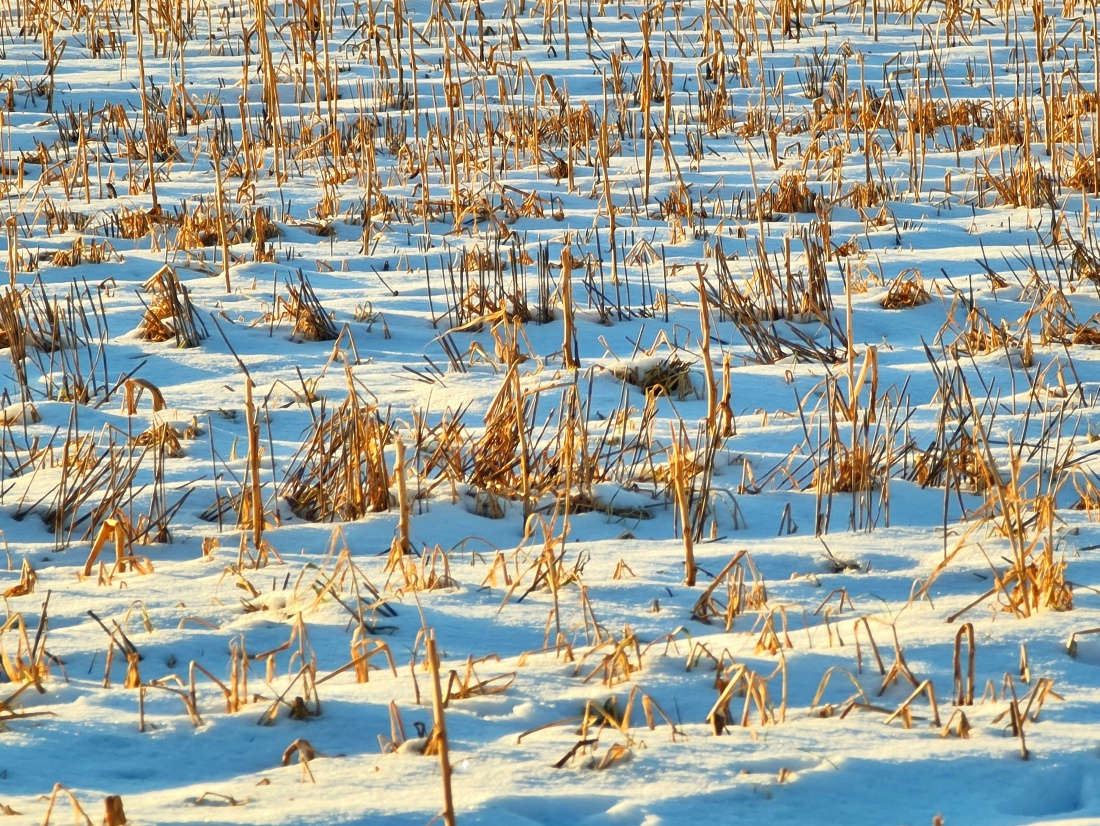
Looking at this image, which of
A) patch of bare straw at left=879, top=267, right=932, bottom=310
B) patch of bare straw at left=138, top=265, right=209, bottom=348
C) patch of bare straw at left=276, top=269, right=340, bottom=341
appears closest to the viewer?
patch of bare straw at left=138, top=265, right=209, bottom=348

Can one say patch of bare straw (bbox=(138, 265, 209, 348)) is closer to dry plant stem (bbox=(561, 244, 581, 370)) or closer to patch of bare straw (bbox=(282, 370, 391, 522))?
dry plant stem (bbox=(561, 244, 581, 370))

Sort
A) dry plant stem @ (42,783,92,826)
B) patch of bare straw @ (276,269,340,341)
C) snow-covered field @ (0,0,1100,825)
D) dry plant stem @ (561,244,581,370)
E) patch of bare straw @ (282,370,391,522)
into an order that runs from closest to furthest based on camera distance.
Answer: dry plant stem @ (42,783,92,826) < snow-covered field @ (0,0,1100,825) < patch of bare straw @ (282,370,391,522) < dry plant stem @ (561,244,581,370) < patch of bare straw @ (276,269,340,341)

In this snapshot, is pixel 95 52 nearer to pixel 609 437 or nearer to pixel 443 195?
pixel 443 195

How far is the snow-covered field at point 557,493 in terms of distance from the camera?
1.70 meters

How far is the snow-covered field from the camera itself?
66.8 inches

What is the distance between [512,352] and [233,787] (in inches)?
88.1

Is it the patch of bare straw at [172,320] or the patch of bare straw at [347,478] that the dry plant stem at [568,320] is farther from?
the patch of bare straw at [172,320]

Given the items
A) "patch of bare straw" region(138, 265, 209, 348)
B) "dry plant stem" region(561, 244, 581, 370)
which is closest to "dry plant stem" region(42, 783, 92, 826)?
"dry plant stem" region(561, 244, 581, 370)

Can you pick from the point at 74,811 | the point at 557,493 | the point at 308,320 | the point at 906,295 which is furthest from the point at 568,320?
the point at 74,811

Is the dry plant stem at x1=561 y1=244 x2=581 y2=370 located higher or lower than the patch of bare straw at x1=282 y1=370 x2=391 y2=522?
higher

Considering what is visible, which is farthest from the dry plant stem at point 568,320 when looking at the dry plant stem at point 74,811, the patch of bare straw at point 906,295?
the dry plant stem at point 74,811

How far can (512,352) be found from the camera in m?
3.75

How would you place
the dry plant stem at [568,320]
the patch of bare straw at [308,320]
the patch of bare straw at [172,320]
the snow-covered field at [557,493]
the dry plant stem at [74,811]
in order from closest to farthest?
1. the dry plant stem at [74,811]
2. the snow-covered field at [557,493]
3. the dry plant stem at [568,320]
4. the patch of bare straw at [172,320]
5. the patch of bare straw at [308,320]

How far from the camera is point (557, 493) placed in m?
2.91
